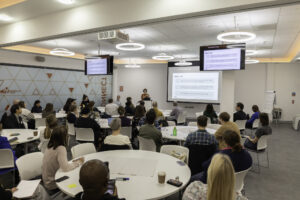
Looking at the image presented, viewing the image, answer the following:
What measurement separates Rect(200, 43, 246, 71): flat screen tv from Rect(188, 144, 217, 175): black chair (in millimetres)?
2586

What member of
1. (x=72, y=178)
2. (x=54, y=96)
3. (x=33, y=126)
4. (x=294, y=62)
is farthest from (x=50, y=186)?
(x=294, y=62)

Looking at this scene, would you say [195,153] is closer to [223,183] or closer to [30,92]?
[223,183]

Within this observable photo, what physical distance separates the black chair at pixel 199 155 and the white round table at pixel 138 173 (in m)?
0.32

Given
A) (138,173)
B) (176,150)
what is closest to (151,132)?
(176,150)

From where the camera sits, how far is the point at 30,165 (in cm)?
256

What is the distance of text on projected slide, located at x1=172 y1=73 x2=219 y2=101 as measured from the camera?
34.2ft

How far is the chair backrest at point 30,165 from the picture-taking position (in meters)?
2.45

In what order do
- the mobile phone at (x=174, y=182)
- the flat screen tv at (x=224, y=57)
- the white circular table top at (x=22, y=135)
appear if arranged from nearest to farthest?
the mobile phone at (x=174, y=182) → the white circular table top at (x=22, y=135) → the flat screen tv at (x=224, y=57)

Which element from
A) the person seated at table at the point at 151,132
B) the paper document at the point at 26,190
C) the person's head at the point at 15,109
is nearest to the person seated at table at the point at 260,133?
the person seated at table at the point at 151,132

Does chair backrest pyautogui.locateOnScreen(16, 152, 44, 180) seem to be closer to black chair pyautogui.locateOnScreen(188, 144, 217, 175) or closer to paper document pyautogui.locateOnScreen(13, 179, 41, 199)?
paper document pyautogui.locateOnScreen(13, 179, 41, 199)

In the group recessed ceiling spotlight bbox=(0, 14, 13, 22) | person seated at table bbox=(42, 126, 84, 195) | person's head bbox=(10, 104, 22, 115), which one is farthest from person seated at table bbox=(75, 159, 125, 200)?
recessed ceiling spotlight bbox=(0, 14, 13, 22)

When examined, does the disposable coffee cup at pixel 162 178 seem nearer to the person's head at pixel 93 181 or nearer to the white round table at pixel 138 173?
the white round table at pixel 138 173

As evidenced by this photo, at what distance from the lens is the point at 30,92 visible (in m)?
9.21

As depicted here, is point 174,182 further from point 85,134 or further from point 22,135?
point 22,135
